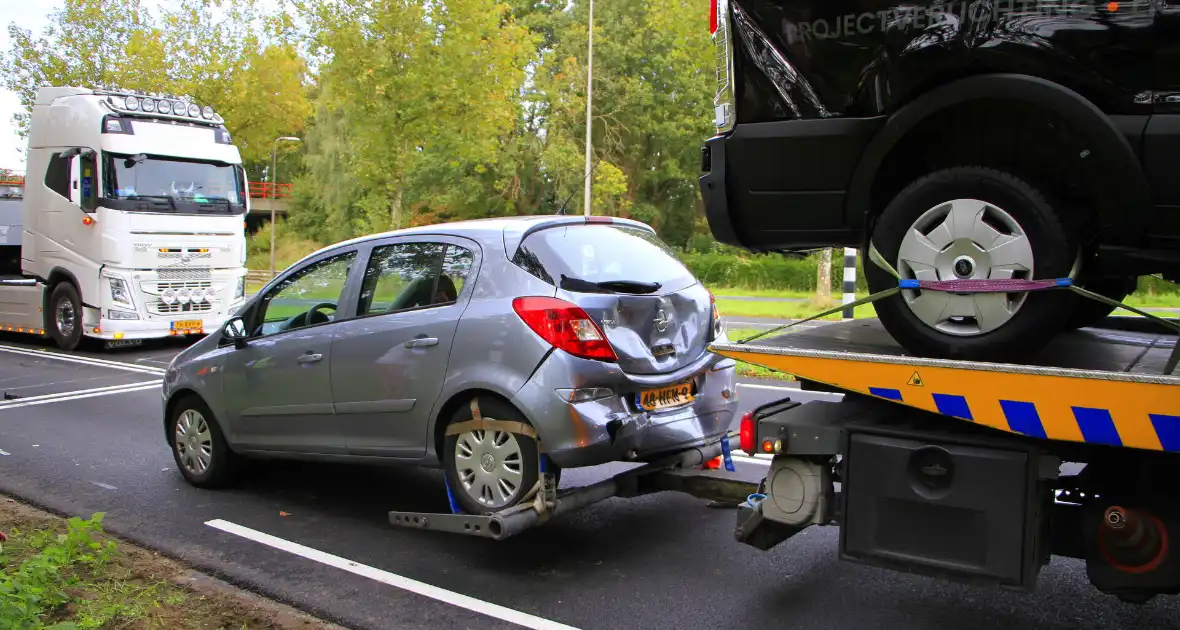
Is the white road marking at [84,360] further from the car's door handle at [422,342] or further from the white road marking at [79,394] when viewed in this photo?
the car's door handle at [422,342]

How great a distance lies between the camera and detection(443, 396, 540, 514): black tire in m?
4.61

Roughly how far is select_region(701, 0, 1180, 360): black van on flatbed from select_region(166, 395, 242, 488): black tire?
3.90 meters

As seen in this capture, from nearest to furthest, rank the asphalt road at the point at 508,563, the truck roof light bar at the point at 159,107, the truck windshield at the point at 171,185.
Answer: the asphalt road at the point at 508,563, the truck windshield at the point at 171,185, the truck roof light bar at the point at 159,107

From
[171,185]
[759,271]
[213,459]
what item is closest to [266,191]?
[759,271]

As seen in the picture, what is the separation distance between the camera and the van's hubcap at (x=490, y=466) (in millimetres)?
4656

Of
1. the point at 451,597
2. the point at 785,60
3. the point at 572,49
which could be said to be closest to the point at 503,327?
the point at 451,597

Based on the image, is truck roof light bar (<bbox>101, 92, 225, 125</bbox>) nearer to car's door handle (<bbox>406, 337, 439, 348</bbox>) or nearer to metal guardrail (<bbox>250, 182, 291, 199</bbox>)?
car's door handle (<bbox>406, 337, 439, 348</bbox>)

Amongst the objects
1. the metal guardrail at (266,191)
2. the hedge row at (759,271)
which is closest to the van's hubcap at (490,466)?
the hedge row at (759,271)

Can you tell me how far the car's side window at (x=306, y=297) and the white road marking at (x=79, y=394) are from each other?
5.21 m

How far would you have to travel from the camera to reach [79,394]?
10367mm

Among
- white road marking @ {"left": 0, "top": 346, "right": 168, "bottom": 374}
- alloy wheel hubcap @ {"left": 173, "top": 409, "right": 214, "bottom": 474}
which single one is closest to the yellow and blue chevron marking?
alloy wheel hubcap @ {"left": 173, "top": 409, "right": 214, "bottom": 474}

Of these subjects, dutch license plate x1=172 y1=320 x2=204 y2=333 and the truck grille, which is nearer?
the truck grille

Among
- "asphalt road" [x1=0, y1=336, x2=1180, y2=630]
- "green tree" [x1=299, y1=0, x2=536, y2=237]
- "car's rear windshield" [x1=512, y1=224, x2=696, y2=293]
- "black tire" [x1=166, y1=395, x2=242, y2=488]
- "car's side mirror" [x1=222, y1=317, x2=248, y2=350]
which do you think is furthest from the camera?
"green tree" [x1=299, y1=0, x2=536, y2=237]

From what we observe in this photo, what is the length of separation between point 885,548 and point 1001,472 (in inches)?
19.8
